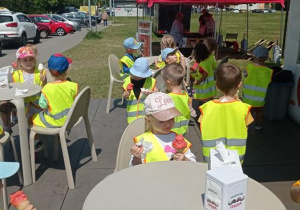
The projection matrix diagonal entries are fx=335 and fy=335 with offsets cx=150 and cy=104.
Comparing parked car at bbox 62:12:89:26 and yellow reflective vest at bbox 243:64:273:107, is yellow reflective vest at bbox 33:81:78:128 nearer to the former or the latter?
yellow reflective vest at bbox 243:64:273:107

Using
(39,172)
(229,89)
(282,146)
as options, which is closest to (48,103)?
(39,172)

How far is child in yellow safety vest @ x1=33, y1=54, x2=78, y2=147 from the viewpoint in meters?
3.67

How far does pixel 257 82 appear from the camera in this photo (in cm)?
512

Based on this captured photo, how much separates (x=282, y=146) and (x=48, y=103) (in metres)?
3.29

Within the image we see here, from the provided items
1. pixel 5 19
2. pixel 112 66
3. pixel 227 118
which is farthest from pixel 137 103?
pixel 5 19

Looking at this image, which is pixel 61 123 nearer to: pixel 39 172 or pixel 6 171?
pixel 39 172

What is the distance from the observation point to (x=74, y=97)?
152 inches

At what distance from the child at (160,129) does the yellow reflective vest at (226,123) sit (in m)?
0.51

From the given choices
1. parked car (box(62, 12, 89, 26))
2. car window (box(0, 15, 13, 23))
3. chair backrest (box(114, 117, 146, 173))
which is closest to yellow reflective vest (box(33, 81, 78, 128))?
chair backrest (box(114, 117, 146, 173))

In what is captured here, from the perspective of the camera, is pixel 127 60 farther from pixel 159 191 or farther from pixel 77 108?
pixel 159 191

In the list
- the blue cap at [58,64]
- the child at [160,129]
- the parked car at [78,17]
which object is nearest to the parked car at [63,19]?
the parked car at [78,17]

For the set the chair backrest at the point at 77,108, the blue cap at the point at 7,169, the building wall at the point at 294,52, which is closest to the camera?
the blue cap at the point at 7,169

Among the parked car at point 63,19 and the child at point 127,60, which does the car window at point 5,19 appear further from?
the child at point 127,60

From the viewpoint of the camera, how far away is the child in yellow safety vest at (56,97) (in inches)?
145
